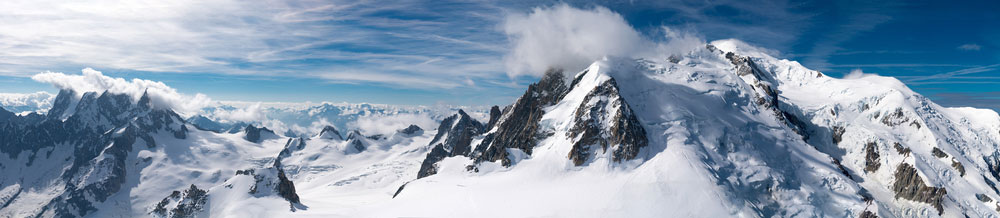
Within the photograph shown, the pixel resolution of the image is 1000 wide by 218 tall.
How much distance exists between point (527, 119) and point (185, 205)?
5360 inches

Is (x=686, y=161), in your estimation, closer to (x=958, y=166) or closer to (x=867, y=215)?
(x=867, y=215)

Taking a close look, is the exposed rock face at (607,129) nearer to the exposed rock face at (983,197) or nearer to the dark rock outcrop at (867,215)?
the dark rock outcrop at (867,215)

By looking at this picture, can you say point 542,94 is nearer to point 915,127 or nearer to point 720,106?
point 720,106

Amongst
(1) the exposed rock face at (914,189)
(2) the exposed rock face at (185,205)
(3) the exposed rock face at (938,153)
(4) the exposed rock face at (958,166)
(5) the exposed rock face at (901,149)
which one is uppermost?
(5) the exposed rock face at (901,149)

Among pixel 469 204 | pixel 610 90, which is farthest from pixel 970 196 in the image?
pixel 469 204

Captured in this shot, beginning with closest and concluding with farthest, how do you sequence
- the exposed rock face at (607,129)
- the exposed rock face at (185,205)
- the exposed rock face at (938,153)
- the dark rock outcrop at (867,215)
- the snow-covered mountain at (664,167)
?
the snow-covered mountain at (664,167), the dark rock outcrop at (867,215), the exposed rock face at (607,129), the exposed rock face at (185,205), the exposed rock face at (938,153)

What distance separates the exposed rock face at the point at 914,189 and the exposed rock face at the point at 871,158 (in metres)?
7.77

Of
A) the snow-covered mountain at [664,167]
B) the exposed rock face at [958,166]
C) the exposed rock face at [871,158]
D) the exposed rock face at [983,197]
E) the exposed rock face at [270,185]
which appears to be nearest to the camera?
the snow-covered mountain at [664,167]

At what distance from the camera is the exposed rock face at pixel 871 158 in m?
181

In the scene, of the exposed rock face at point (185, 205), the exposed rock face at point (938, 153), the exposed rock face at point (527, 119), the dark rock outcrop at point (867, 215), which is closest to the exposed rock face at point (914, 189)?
the exposed rock face at point (938, 153)

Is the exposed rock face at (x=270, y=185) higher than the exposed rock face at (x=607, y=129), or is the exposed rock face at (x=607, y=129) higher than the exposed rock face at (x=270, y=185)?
the exposed rock face at (x=607, y=129)

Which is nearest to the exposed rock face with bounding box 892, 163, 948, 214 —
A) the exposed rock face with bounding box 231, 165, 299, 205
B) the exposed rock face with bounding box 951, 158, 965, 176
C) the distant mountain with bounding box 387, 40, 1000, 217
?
the distant mountain with bounding box 387, 40, 1000, 217

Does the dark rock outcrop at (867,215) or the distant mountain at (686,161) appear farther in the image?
the dark rock outcrop at (867,215)

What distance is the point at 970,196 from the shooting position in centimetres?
16862
